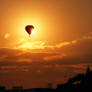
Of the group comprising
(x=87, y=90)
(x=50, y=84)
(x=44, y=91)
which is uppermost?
(x=50, y=84)

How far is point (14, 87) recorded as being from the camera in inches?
4631

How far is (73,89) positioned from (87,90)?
3.35 meters

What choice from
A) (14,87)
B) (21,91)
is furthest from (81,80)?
(14,87)

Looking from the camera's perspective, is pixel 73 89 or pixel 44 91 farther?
pixel 44 91

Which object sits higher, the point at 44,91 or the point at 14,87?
the point at 14,87

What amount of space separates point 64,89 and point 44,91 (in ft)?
115

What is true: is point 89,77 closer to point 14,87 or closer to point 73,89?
point 73,89

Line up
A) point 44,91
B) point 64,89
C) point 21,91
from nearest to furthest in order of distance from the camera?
1. point 64,89
2. point 44,91
3. point 21,91

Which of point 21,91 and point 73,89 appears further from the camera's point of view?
point 21,91

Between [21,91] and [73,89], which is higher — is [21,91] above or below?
above

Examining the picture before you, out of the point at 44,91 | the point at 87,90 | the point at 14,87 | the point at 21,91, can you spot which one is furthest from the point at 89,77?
the point at 14,87

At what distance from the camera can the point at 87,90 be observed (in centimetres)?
5328

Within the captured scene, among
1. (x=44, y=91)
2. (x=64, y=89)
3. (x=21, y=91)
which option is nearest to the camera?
(x=64, y=89)

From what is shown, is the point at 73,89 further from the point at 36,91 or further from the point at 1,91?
the point at 1,91
